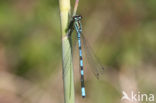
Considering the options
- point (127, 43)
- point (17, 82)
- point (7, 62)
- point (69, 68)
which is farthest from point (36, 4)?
point (69, 68)

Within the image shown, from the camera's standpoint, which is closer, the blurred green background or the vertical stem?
the vertical stem

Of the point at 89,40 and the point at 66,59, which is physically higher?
the point at 89,40

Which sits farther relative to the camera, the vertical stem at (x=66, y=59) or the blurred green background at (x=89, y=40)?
the blurred green background at (x=89, y=40)

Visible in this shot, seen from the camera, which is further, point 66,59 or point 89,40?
point 89,40

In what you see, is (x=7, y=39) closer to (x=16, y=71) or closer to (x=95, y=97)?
(x=16, y=71)
